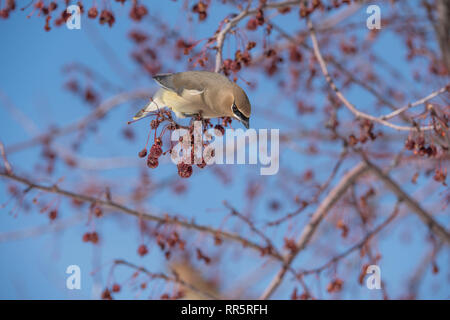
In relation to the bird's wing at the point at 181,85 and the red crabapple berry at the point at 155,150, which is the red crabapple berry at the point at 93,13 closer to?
the bird's wing at the point at 181,85

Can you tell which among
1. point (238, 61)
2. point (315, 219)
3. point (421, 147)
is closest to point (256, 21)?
point (238, 61)

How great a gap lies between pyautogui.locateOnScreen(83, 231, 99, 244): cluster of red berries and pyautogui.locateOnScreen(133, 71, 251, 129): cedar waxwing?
3.80 feet

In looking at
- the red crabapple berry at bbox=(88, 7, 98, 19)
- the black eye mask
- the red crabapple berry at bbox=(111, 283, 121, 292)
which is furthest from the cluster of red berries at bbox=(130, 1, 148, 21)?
the red crabapple berry at bbox=(111, 283, 121, 292)

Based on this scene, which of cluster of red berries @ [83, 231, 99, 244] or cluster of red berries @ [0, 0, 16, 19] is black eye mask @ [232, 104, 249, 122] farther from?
cluster of red berries @ [0, 0, 16, 19]

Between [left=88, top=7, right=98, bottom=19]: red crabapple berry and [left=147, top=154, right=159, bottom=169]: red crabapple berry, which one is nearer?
[left=147, top=154, right=159, bottom=169]: red crabapple berry

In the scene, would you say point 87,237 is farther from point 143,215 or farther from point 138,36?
point 138,36

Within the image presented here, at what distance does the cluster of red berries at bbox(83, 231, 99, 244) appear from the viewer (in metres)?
2.92

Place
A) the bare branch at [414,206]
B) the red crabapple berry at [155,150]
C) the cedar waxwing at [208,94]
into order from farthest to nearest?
the bare branch at [414,206], the cedar waxwing at [208,94], the red crabapple berry at [155,150]

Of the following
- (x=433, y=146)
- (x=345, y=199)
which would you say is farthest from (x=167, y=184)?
(x=433, y=146)

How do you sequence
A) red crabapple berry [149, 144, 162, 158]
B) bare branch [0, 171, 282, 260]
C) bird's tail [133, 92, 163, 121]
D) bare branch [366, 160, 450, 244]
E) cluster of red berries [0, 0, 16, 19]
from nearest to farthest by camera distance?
red crabapple berry [149, 144, 162, 158] → bare branch [0, 171, 282, 260] → bird's tail [133, 92, 163, 121] → cluster of red berries [0, 0, 16, 19] → bare branch [366, 160, 450, 244]

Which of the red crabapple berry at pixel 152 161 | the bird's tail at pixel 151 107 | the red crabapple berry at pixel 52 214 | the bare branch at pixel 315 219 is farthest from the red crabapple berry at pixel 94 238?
the red crabapple berry at pixel 152 161

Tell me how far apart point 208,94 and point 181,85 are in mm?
155

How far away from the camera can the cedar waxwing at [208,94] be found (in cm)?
222
